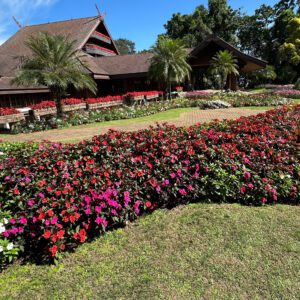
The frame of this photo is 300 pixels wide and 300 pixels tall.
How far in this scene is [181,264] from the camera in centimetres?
334

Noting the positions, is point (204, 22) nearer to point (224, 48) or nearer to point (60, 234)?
point (224, 48)

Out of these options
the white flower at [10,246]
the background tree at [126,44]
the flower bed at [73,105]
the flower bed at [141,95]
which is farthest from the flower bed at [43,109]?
the background tree at [126,44]

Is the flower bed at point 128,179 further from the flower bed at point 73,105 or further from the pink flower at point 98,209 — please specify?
the flower bed at point 73,105

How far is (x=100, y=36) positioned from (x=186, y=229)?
100ft

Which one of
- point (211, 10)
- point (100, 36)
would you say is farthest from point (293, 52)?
point (100, 36)

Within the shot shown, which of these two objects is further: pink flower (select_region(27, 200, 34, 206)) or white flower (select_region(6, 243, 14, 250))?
pink flower (select_region(27, 200, 34, 206))

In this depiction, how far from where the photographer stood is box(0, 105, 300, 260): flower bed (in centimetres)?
364

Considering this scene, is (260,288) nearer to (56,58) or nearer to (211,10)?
(56,58)

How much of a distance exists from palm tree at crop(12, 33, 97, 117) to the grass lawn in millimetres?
12206

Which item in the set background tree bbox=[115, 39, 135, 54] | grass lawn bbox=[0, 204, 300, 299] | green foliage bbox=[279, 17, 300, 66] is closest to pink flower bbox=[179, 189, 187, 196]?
grass lawn bbox=[0, 204, 300, 299]

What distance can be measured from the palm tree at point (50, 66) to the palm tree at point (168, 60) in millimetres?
9758

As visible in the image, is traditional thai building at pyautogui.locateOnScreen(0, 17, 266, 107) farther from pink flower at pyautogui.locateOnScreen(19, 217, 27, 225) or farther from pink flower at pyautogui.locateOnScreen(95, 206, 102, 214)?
pink flower at pyautogui.locateOnScreen(19, 217, 27, 225)

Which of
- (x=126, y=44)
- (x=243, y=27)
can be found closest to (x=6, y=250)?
(x=243, y=27)

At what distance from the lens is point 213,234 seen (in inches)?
152
